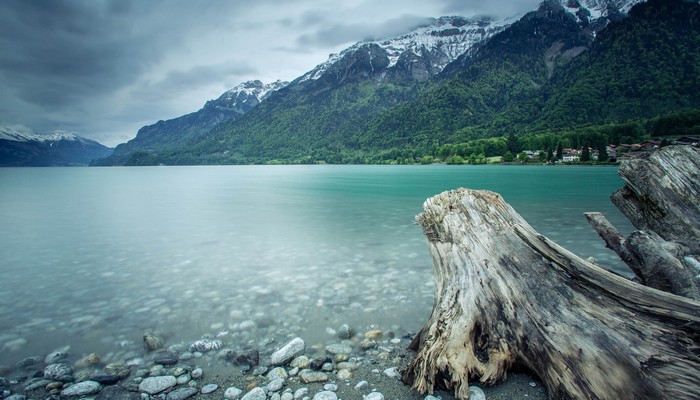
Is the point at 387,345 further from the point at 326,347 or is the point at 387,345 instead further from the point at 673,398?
the point at 673,398

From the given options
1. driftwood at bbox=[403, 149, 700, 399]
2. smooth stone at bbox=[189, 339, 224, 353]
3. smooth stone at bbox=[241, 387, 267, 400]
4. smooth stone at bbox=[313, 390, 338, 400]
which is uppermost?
driftwood at bbox=[403, 149, 700, 399]

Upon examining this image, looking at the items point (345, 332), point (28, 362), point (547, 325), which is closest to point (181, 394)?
point (345, 332)

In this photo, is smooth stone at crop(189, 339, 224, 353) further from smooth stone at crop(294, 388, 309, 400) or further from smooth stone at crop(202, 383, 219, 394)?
smooth stone at crop(294, 388, 309, 400)

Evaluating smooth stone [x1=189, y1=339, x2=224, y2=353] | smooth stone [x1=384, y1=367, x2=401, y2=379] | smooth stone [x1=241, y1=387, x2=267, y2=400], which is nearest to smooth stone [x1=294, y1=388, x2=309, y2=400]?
smooth stone [x1=241, y1=387, x2=267, y2=400]

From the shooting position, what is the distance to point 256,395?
4.15 meters

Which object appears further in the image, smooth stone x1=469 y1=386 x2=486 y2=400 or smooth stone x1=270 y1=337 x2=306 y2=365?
smooth stone x1=270 y1=337 x2=306 y2=365

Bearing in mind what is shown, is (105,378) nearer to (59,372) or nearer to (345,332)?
(59,372)

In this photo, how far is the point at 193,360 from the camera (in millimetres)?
5293

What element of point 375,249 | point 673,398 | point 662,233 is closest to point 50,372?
point 673,398

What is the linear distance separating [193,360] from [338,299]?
10.7 ft

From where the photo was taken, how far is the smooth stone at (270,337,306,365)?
506 centimetres

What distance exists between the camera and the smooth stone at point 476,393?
3.82 meters

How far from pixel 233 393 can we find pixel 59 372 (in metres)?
2.68

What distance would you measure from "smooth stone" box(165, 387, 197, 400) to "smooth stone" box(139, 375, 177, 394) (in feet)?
0.50
